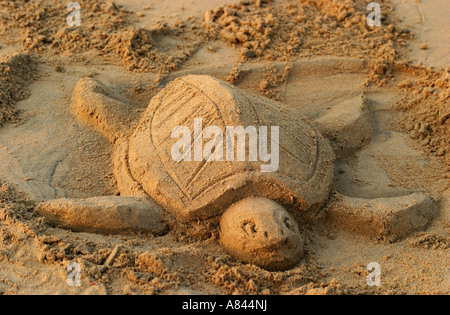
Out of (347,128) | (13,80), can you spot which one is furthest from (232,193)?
(13,80)

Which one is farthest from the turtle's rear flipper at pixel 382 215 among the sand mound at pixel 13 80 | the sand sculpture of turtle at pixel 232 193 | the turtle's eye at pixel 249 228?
the sand mound at pixel 13 80

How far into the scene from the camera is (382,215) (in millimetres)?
3539

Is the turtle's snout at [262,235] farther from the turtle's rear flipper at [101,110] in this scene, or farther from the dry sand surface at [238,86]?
the turtle's rear flipper at [101,110]

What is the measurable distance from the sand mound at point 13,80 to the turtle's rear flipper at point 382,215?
297cm

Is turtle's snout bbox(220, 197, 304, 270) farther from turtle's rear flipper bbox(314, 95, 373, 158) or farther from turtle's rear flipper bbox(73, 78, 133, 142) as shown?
turtle's rear flipper bbox(73, 78, 133, 142)

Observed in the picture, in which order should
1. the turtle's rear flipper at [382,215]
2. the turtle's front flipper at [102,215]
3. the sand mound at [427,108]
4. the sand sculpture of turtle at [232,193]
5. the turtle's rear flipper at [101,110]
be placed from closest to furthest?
the sand sculpture of turtle at [232,193] < the turtle's front flipper at [102,215] < the turtle's rear flipper at [382,215] < the turtle's rear flipper at [101,110] < the sand mound at [427,108]

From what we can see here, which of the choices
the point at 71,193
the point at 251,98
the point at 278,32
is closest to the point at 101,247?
the point at 71,193

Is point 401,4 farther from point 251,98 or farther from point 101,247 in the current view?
point 101,247

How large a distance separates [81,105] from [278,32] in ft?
7.73

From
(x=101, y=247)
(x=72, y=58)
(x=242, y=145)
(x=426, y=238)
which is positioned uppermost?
(x=72, y=58)

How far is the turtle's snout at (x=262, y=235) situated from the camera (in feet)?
10.2

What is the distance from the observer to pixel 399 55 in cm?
534

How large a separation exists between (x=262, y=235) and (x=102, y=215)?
109cm

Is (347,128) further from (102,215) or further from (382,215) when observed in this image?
(102,215)
